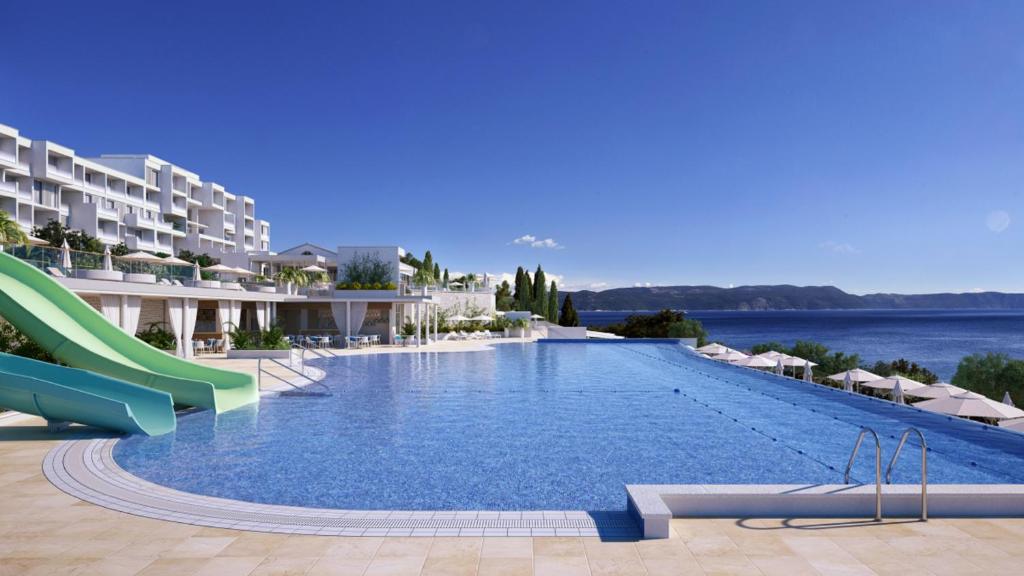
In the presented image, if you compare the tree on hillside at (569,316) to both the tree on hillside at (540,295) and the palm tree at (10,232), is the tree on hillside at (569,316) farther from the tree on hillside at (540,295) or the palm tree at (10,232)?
the palm tree at (10,232)

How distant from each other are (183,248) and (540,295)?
28.8 meters

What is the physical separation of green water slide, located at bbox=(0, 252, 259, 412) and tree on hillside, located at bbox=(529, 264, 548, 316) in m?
34.2

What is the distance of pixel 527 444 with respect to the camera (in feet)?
30.8

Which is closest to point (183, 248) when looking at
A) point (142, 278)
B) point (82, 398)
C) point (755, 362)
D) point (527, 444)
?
point (142, 278)

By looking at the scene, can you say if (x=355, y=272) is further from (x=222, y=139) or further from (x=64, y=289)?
(x=64, y=289)

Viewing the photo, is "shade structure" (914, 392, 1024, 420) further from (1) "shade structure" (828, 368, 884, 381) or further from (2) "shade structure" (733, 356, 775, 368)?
(2) "shade structure" (733, 356, 775, 368)

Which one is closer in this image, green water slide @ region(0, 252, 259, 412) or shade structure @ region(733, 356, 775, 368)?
green water slide @ region(0, 252, 259, 412)

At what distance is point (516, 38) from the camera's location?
23.4 metres

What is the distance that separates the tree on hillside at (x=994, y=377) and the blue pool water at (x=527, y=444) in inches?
518

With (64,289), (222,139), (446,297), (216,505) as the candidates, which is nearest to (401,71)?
(222,139)

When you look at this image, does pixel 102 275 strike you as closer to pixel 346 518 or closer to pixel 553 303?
pixel 346 518

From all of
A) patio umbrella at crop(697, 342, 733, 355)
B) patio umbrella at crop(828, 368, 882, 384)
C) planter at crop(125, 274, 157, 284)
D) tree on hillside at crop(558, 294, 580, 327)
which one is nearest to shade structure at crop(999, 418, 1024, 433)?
patio umbrella at crop(828, 368, 882, 384)

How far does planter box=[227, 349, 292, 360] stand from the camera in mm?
20281

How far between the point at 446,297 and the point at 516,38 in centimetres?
1678
